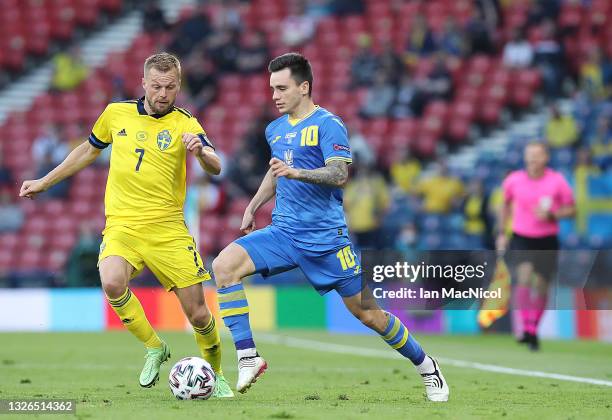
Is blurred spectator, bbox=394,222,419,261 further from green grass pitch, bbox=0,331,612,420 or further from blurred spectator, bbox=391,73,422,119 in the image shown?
blurred spectator, bbox=391,73,422,119

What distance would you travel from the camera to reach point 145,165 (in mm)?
8383

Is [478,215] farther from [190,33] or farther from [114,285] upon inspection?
[114,285]

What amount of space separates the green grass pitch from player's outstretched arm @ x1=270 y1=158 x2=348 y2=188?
142cm

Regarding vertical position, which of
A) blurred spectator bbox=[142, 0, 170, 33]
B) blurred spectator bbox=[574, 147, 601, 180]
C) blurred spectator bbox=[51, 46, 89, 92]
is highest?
blurred spectator bbox=[142, 0, 170, 33]

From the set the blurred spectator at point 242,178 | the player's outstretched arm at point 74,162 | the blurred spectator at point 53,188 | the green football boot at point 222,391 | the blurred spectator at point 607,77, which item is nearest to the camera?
the green football boot at point 222,391

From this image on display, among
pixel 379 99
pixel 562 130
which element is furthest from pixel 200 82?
pixel 562 130

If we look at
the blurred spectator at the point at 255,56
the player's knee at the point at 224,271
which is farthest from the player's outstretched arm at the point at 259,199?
the blurred spectator at the point at 255,56

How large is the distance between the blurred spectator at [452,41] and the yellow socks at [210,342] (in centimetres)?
1390

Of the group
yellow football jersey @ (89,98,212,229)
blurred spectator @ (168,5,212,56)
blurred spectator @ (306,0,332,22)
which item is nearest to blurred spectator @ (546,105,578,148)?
blurred spectator @ (306,0,332,22)

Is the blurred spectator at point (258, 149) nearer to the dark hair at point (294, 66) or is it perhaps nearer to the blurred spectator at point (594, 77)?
the blurred spectator at point (594, 77)

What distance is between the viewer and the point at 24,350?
13617mm

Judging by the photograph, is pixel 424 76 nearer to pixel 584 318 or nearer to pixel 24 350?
pixel 584 318

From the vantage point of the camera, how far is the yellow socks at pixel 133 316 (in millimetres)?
8367

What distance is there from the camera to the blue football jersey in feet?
26.6
